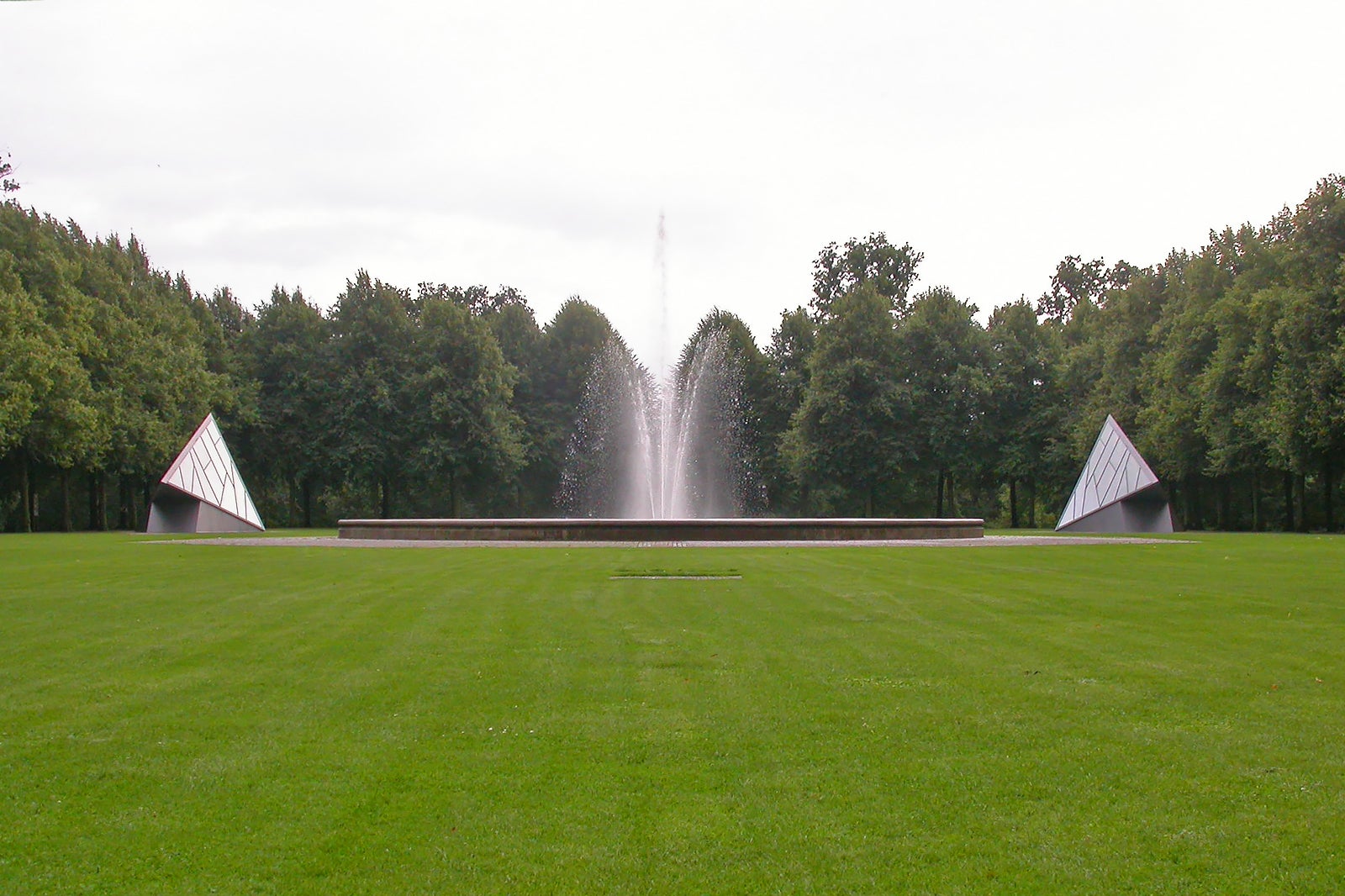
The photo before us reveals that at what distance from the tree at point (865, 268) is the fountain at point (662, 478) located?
12.5 m

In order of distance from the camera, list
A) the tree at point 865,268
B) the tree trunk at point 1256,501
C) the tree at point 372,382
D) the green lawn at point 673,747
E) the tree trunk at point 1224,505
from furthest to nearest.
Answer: the tree at point 865,268, the tree at point 372,382, the tree trunk at point 1224,505, the tree trunk at point 1256,501, the green lawn at point 673,747

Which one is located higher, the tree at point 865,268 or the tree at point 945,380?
the tree at point 865,268

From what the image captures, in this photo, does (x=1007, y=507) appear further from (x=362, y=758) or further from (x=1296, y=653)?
(x=362, y=758)

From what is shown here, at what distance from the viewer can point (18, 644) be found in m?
10.4

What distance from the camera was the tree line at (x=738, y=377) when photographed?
41250 mm

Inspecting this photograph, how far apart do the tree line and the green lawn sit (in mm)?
31738

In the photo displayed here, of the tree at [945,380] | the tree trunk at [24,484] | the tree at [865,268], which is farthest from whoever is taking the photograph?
the tree at [865,268]

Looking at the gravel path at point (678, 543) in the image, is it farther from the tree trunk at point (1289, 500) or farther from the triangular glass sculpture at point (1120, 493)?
the tree trunk at point (1289, 500)

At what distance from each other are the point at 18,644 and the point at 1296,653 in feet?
38.5

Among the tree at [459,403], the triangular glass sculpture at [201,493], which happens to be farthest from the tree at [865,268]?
the triangular glass sculpture at [201,493]

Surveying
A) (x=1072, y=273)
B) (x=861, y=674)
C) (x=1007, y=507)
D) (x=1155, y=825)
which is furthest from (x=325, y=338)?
(x=1155, y=825)

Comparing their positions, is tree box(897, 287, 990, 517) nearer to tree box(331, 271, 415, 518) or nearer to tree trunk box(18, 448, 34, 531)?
tree box(331, 271, 415, 518)

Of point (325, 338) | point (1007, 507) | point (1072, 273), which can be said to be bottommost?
point (1007, 507)

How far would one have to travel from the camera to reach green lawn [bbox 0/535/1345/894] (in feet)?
15.7
